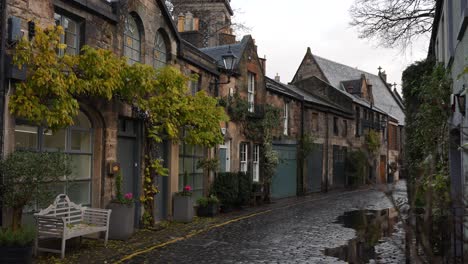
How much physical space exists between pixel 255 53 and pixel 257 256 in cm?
1283

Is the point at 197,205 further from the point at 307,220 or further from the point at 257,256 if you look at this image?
the point at 257,256

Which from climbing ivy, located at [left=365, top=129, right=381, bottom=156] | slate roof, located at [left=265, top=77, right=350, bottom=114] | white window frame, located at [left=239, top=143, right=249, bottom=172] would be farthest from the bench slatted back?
climbing ivy, located at [left=365, top=129, right=381, bottom=156]

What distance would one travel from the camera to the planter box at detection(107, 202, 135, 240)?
1066 cm

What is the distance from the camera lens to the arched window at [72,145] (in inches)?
359

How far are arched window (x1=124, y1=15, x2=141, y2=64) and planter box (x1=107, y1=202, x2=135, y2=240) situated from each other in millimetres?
3695

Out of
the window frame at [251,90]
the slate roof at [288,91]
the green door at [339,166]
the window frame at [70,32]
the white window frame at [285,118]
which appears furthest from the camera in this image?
the green door at [339,166]

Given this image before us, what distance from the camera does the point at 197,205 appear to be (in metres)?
15.5

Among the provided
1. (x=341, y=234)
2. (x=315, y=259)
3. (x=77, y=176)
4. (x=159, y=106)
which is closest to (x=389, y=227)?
(x=341, y=234)

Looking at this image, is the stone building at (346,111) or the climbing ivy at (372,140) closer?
the stone building at (346,111)

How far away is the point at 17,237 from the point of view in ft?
23.7

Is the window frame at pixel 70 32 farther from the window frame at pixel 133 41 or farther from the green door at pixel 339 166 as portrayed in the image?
the green door at pixel 339 166

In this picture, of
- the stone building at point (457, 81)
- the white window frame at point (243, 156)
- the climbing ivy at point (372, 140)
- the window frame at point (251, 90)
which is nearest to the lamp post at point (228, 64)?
the window frame at point (251, 90)

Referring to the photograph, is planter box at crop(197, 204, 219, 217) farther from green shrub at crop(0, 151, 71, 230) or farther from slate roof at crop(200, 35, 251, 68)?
green shrub at crop(0, 151, 71, 230)

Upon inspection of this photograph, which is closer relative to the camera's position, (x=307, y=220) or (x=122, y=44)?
(x=122, y=44)
